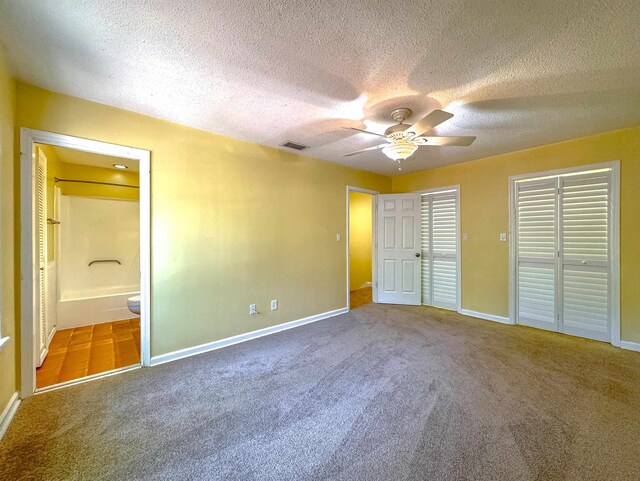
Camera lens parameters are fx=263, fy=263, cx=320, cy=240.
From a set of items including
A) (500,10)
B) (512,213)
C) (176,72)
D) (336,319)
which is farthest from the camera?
(336,319)

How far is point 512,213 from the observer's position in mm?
3666

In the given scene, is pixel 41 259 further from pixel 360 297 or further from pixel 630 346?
pixel 630 346

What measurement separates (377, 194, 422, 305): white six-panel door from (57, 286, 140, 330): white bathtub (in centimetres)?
425

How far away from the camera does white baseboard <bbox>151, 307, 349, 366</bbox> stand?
2.62 m

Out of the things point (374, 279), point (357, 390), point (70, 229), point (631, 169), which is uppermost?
point (631, 169)

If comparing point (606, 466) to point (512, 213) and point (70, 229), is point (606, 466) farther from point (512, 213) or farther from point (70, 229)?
point (70, 229)

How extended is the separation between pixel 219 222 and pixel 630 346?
467 centimetres

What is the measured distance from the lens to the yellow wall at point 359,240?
6.12 meters

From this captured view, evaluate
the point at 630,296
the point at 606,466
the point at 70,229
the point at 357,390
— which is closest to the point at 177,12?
the point at 357,390

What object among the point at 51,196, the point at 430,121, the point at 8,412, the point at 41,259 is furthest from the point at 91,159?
the point at 430,121

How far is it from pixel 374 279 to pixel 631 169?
3.48m

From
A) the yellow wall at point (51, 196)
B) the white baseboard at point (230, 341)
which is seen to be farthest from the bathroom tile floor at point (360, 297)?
the yellow wall at point (51, 196)

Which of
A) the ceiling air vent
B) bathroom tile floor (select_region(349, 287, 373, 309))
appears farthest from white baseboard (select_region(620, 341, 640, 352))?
the ceiling air vent

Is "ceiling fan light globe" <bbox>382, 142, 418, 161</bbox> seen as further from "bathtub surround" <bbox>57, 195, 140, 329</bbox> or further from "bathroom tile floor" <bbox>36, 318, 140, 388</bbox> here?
"bathtub surround" <bbox>57, 195, 140, 329</bbox>
